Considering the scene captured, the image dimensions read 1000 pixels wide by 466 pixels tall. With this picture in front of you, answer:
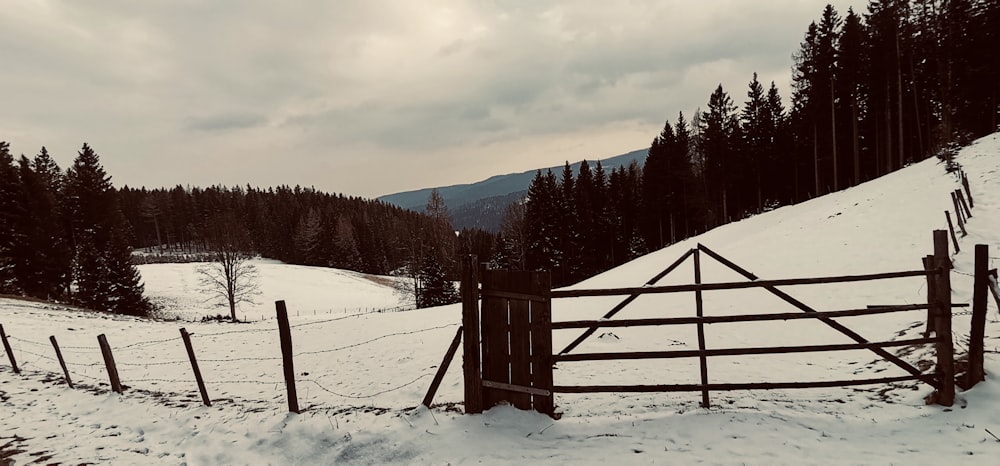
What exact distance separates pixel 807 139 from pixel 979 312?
173 ft

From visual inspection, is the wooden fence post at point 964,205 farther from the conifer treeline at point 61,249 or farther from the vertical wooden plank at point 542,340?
the conifer treeline at point 61,249

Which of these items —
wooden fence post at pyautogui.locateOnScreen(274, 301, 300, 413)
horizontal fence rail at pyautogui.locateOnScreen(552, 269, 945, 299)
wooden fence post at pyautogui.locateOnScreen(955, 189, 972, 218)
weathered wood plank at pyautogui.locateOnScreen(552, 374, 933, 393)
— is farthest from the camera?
wooden fence post at pyautogui.locateOnScreen(955, 189, 972, 218)

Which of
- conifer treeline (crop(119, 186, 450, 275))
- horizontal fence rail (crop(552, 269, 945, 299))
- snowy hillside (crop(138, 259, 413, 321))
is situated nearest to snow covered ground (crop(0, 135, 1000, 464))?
horizontal fence rail (crop(552, 269, 945, 299))

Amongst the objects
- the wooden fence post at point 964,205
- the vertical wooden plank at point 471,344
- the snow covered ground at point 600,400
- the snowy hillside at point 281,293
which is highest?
the wooden fence post at point 964,205

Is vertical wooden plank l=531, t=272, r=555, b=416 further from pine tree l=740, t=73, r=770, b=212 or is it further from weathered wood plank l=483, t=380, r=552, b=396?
pine tree l=740, t=73, r=770, b=212

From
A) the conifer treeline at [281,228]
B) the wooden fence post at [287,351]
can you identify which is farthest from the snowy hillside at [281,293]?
the wooden fence post at [287,351]

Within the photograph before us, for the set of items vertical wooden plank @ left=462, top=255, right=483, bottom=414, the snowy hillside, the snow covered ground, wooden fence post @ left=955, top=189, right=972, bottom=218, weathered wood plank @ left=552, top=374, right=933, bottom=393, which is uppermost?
wooden fence post @ left=955, top=189, right=972, bottom=218

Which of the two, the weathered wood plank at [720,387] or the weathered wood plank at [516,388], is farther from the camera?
the weathered wood plank at [516,388]

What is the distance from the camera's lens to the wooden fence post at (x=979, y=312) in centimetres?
567

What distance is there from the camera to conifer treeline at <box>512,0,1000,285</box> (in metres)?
36.1

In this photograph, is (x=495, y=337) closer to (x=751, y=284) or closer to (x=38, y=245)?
(x=751, y=284)

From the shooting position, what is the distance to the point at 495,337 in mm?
6496

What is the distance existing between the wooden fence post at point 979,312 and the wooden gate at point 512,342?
5542 mm

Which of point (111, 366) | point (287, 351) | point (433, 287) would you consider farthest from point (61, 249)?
point (287, 351)
